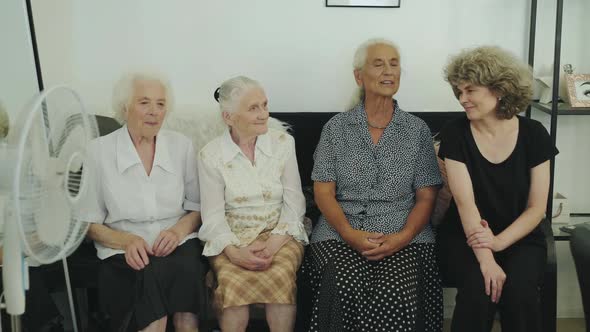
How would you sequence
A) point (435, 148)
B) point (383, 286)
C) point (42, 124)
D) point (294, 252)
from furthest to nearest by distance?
point (435, 148) → point (294, 252) → point (383, 286) → point (42, 124)

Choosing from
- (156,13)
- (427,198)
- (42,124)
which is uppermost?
(156,13)

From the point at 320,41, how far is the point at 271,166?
0.76m

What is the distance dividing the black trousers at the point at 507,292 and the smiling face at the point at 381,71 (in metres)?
0.68

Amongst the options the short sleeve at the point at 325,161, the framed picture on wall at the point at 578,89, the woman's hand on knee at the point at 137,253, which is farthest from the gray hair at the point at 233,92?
the framed picture on wall at the point at 578,89

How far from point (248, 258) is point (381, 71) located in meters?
0.88

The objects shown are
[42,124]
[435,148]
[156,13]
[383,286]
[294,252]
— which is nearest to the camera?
[42,124]

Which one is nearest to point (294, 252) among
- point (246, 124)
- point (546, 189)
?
point (246, 124)

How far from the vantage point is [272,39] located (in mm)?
3266

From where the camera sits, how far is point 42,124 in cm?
187

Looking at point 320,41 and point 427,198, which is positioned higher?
point 320,41

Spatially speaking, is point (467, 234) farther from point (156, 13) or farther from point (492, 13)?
point (156, 13)

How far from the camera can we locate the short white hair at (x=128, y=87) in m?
2.69

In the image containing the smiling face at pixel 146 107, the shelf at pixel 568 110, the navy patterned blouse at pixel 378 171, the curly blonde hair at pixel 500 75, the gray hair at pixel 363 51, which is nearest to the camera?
the curly blonde hair at pixel 500 75

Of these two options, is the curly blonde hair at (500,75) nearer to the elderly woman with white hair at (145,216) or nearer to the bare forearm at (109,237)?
the elderly woman with white hair at (145,216)
